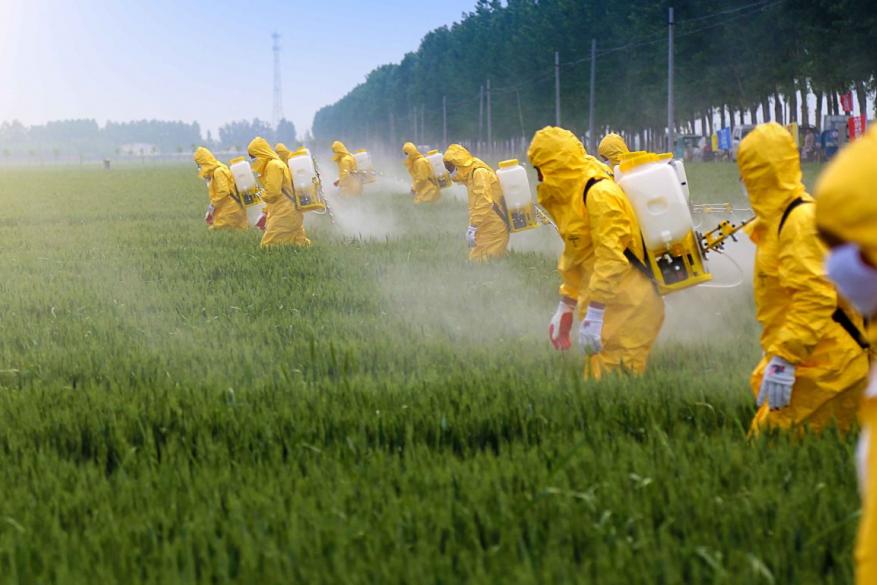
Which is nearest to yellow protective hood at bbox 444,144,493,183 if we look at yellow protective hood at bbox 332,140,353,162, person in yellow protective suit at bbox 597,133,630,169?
person in yellow protective suit at bbox 597,133,630,169

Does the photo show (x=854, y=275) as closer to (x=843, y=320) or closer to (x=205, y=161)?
(x=843, y=320)

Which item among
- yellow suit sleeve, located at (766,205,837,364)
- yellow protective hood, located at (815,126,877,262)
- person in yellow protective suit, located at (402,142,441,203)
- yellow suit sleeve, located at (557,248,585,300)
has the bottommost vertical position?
person in yellow protective suit, located at (402,142,441,203)

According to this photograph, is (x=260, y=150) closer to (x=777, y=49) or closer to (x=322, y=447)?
(x=322, y=447)

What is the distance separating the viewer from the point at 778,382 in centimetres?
503

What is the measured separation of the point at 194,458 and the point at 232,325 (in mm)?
5076

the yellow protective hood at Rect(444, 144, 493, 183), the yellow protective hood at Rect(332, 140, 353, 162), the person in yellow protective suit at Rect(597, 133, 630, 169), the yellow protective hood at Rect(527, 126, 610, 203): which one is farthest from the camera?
the yellow protective hood at Rect(332, 140, 353, 162)

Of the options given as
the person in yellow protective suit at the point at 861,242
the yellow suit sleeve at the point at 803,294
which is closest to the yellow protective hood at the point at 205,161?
the yellow suit sleeve at the point at 803,294

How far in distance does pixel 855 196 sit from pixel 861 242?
99mm

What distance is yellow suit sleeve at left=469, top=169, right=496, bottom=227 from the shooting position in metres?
15.3

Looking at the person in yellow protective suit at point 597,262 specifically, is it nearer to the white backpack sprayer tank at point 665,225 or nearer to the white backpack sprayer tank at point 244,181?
the white backpack sprayer tank at point 665,225

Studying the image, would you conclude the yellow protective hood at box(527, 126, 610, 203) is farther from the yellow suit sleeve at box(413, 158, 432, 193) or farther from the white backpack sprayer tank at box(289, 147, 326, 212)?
the yellow suit sleeve at box(413, 158, 432, 193)

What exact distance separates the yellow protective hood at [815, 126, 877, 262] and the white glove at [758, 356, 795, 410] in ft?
9.03

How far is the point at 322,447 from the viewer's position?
5750 millimetres

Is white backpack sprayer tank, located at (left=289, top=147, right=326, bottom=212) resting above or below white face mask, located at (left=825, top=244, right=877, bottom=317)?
below
